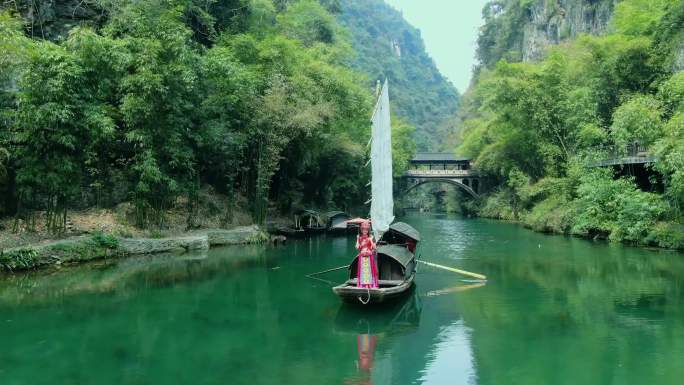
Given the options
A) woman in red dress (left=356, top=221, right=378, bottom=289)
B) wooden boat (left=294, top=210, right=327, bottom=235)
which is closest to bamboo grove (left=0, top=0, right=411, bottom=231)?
wooden boat (left=294, top=210, right=327, bottom=235)

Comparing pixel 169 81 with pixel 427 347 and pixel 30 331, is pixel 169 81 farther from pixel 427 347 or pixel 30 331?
pixel 427 347

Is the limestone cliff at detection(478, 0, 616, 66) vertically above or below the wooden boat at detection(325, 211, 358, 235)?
above

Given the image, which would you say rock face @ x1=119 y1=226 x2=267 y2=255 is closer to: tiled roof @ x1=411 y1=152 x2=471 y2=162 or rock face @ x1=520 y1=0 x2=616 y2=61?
rock face @ x1=520 y1=0 x2=616 y2=61

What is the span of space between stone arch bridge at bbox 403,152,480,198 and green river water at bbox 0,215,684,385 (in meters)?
37.0

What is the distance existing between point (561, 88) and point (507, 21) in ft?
127

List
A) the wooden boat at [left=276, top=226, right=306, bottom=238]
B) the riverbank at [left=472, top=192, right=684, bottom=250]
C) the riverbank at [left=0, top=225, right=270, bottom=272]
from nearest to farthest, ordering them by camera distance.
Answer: the riverbank at [left=0, top=225, right=270, bottom=272]
the riverbank at [left=472, top=192, right=684, bottom=250]
the wooden boat at [left=276, top=226, right=306, bottom=238]

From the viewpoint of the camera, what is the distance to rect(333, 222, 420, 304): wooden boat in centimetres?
1092

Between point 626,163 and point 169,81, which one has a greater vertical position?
point 169,81

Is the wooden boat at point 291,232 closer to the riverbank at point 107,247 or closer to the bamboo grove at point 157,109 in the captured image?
the bamboo grove at point 157,109

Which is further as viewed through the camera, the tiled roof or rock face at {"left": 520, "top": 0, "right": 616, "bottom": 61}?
the tiled roof

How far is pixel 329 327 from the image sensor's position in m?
10.6

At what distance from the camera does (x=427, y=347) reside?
9.41 m

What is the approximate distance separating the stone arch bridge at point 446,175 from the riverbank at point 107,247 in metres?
33.5

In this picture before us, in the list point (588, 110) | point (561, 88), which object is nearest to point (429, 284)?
point (588, 110)
